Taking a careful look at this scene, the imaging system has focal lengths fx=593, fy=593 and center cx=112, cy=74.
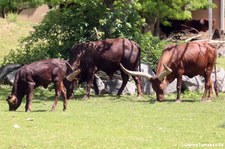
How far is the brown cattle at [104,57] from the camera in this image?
1631cm

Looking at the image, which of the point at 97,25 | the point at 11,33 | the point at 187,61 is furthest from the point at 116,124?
the point at 11,33

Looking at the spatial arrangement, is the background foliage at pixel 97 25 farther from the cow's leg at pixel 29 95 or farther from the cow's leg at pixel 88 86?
the cow's leg at pixel 29 95

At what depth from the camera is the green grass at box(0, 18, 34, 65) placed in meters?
26.2

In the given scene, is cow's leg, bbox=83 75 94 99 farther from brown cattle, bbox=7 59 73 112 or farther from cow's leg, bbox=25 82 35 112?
cow's leg, bbox=25 82 35 112

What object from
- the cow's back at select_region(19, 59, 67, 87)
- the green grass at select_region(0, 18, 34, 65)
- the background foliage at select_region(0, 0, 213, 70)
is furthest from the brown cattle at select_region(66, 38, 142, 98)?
the green grass at select_region(0, 18, 34, 65)

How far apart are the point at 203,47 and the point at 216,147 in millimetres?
6407

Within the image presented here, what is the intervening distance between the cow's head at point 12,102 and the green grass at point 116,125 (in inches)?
6.0

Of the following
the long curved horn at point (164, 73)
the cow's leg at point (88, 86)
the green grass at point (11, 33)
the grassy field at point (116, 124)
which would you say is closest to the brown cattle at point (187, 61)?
the long curved horn at point (164, 73)

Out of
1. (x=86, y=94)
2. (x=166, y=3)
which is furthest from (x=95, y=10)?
(x=86, y=94)

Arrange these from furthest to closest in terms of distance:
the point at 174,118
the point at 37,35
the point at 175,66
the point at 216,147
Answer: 1. the point at 37,35
2. the point at 175,66
3. the point at 174,118
4. the point at 216,147

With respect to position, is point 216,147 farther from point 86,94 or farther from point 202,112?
point 86,94

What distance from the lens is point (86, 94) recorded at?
15953 millimetres

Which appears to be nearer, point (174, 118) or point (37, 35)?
point (174, 118)

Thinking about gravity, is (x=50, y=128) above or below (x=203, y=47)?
below
